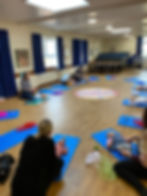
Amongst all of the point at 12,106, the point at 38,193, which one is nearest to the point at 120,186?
the point at 38,193

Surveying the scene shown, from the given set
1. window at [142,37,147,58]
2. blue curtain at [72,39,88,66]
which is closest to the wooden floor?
blue curtain at [72,39,88,66]

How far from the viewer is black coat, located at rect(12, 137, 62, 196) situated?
141 cm

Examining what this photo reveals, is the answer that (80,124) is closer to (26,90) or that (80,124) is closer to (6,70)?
(26,90)

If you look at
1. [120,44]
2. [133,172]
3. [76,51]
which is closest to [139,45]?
[120,44]

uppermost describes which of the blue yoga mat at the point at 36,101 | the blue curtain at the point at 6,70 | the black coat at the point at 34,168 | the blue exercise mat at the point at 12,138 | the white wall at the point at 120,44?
the white wall at the point at 120,44

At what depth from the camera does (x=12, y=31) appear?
5297 mm

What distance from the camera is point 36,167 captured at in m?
1.50

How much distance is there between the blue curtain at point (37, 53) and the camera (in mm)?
6250

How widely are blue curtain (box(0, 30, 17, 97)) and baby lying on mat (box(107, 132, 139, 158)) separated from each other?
4.13 metres

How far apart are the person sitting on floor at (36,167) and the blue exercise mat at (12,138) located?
1.11 meters

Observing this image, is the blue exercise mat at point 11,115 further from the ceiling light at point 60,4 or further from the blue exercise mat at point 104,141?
the ceiling light at point 60,4

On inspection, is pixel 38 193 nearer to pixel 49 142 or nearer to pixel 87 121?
pixel 49 142

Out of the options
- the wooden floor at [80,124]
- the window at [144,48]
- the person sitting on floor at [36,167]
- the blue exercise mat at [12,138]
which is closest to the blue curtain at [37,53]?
the wooden floor at [80,124]

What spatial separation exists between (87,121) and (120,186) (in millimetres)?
1744
